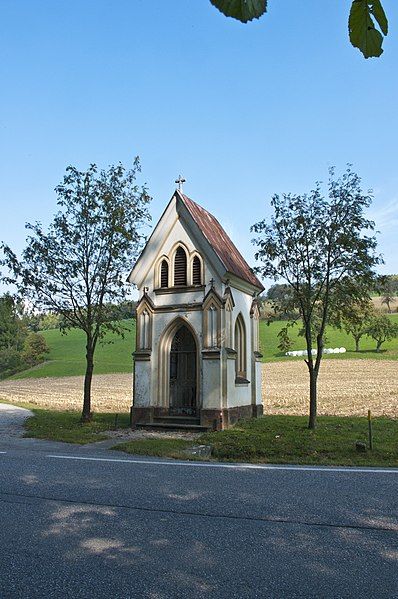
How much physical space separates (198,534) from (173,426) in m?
12.4

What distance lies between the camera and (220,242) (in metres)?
20.9

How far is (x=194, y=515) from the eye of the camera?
21.2ft

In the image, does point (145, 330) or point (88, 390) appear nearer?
point (145, 330)

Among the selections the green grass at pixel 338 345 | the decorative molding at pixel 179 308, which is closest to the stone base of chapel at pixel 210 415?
the decorative molding at pixel 179 308

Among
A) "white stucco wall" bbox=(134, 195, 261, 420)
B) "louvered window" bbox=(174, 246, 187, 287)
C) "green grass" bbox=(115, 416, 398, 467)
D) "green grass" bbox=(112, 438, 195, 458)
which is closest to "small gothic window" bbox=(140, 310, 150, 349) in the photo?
"white stucco wall" bbox=(134, 195, 261, 420)

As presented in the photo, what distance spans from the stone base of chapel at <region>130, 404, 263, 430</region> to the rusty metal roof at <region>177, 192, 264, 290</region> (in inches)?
196

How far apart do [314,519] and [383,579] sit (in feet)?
6.00

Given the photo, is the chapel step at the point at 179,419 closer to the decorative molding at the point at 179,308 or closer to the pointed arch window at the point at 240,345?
the pointed arch window at the point at 240,345

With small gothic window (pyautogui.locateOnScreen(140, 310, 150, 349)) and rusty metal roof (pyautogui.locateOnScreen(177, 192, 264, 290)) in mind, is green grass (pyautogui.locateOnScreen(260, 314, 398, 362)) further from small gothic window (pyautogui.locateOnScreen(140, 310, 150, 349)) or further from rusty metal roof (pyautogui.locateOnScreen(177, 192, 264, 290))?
small gothic window (pyautogui.locateOnScreen(140, 310, 150, 349))

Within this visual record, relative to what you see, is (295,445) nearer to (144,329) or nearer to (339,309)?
(339,309)

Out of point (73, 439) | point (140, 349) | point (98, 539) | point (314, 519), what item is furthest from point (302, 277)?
point (98, 539)

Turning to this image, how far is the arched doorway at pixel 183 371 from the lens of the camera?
20.6 metres

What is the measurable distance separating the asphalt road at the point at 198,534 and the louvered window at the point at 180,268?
34.8 feet

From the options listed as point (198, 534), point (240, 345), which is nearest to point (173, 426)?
point (240, 345)
